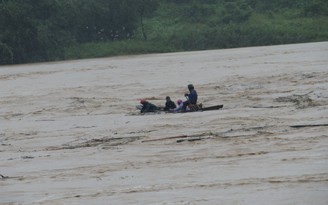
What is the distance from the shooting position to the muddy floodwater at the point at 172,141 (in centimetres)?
1491

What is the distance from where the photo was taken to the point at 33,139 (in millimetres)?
23922

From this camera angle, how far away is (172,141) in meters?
20.8

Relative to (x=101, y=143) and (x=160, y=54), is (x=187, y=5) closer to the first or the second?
(x=160, y=54)

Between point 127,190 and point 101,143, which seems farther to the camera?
point 101,143

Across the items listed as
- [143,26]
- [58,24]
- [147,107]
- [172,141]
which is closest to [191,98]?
[147,107]

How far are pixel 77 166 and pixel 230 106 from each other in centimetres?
1022

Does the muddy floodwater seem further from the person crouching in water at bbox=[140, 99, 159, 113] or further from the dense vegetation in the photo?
the dense vegetation

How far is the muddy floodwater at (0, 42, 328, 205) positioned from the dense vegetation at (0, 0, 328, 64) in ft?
74.1

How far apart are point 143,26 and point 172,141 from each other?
169 feet

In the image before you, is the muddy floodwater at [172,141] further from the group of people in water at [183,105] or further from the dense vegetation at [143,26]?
the dense vegetation at [143,26]

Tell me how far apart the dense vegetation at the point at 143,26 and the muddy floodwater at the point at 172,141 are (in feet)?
74.1

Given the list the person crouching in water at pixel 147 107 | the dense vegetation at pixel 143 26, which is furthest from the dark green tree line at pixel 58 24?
the person crouching in water at pixel 147 107

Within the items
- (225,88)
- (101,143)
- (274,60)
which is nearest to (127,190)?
(101,143)

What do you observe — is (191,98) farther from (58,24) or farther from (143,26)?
(143,26)
